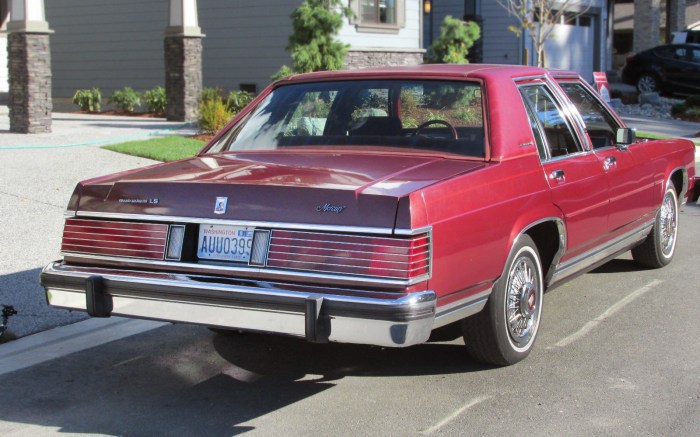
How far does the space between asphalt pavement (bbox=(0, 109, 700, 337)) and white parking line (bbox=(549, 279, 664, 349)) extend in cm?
328

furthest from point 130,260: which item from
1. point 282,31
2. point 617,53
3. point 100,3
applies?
point 617,53

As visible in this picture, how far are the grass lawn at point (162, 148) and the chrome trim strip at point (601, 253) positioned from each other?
7.46 m

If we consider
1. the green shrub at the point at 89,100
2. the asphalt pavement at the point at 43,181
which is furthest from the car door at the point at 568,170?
the green shrub at the point at 89,100

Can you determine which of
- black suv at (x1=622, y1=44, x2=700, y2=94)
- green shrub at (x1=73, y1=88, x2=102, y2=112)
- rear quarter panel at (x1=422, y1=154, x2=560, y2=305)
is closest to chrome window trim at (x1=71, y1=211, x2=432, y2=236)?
rear quarter panel at (x1=422, y1=154, x2=560, y2=305)

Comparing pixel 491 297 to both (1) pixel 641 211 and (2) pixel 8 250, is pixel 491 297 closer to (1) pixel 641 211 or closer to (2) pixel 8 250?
(1) pixel 641 211

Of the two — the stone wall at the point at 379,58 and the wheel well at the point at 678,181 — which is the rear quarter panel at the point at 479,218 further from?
the stone wall at the point at 379,58

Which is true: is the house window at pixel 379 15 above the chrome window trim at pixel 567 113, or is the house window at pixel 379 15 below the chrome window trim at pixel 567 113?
above

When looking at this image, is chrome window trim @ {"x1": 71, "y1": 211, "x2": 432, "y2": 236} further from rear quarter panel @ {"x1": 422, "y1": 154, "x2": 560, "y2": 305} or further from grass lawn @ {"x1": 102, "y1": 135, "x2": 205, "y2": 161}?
grass lawn @ {"x1": 102, "y1": 135, "x2": 205, "y2": 161}

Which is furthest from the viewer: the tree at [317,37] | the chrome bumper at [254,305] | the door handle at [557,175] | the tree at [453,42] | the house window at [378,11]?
the tree at [453,42]

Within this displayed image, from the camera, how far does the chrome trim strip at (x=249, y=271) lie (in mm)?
4410

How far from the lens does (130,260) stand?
4965 mm

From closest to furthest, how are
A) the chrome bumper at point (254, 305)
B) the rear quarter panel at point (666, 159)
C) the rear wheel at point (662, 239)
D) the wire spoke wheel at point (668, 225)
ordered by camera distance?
the chrome bumper at point (254, 305) < the rear quarter panel at point (666, 159) < the rear wheel at point (662, 239) < the wire spoke wheel at point (668, 225)

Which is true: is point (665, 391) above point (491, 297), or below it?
below

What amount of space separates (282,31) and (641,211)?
15.3m
